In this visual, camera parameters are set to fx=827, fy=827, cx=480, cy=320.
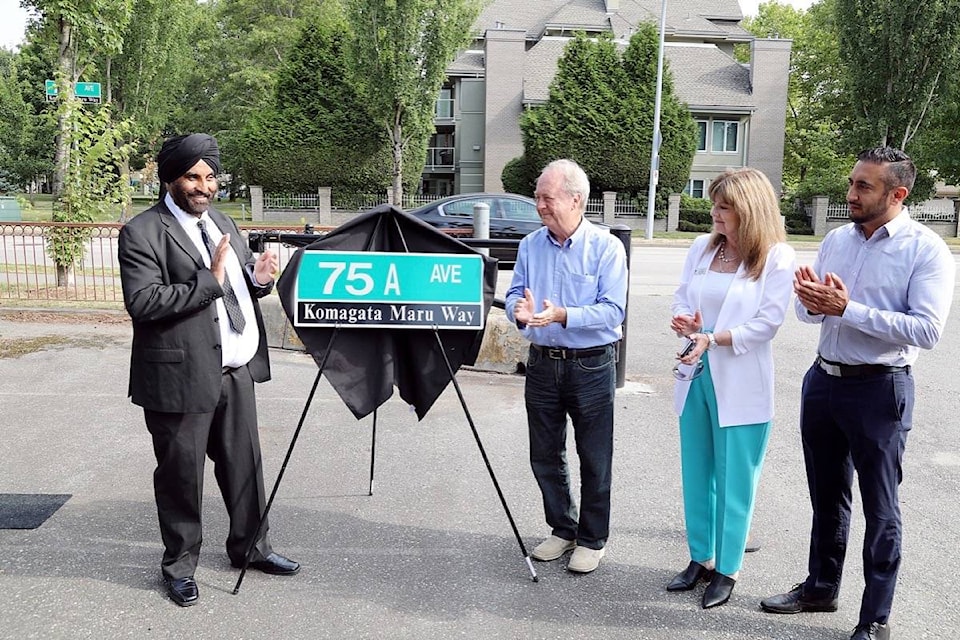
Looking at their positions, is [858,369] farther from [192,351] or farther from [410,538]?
[192,351]

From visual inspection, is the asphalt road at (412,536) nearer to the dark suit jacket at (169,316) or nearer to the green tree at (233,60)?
the dark suit jacket at (169,316)

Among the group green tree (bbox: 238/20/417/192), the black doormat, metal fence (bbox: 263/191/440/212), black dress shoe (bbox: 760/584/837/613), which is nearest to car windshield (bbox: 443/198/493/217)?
the black doormat

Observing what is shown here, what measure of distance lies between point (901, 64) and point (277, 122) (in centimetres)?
2533

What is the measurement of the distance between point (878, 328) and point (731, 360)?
2.18 ft

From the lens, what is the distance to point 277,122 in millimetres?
35844

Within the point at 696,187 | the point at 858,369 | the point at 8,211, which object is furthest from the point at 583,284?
the point at 696,187

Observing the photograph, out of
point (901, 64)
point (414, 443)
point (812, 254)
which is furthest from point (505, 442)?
point (901, 64)

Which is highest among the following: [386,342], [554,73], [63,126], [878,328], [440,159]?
[554,73]

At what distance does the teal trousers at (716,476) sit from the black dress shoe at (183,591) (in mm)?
2330

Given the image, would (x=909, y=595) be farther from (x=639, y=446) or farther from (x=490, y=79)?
(x=490, y=79)

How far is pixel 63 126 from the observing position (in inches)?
476

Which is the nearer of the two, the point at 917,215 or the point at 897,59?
the point at 897,59

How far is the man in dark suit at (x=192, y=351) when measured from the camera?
11.8 feet

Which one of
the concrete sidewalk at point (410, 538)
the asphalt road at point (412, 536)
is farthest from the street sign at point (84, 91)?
the concrete sidewalk at point (410, 538)
